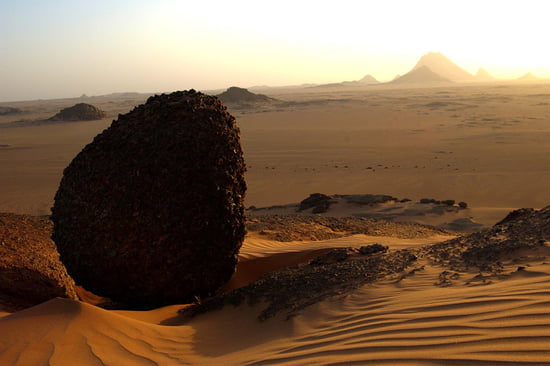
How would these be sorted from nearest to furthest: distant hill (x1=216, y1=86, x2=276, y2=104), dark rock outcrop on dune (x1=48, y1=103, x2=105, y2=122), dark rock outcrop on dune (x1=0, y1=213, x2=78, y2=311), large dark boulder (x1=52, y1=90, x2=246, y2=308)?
large dark boulder (x1=52, y1=90, x2=246, y2=308) → dark rock outcrop on dune (x1=0, y1=213, x2=78, y2=311) → dark rock outcrop on dune (x1=48, y1=103, x2=105, y2=122) → distant hill (x1=216, y1=86, x2=276, y2=104)

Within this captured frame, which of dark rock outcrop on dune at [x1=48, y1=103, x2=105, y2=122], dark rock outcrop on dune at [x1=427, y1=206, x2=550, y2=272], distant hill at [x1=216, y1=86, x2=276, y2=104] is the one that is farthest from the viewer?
distant hill at [x1=216, y1=86, x2=276, y2=104]

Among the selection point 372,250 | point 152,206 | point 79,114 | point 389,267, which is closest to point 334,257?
point 372,250

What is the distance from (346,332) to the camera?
3221mm

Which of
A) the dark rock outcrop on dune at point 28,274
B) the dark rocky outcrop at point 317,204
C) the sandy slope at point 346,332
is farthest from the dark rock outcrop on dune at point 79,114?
the sandy slope at point 346,332

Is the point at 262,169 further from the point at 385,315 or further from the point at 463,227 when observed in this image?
the point at 385,315

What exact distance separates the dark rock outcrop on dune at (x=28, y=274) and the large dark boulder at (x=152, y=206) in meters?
0.49

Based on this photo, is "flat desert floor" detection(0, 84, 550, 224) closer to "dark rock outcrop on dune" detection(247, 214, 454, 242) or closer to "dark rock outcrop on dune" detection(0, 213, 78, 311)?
"dark rock outcrop on dune" detection(247, 214, 454, 242)

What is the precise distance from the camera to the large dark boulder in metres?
4.51

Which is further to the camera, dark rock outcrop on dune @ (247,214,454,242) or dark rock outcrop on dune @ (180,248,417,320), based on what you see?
dark rock outcrop on dune @ (247,214,454,242)

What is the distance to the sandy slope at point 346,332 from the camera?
2684mm

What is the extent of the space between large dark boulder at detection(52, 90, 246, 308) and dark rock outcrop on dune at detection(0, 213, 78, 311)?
489 mm

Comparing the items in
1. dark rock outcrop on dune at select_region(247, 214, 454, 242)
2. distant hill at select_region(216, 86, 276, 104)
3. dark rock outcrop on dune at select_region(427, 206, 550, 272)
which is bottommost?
dark rock outcrop on dune at select_region(247, 214, 454, 242)

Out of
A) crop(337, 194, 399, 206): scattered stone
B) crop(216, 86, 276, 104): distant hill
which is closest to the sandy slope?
crop(337, 194, 399, 206): scattered stone

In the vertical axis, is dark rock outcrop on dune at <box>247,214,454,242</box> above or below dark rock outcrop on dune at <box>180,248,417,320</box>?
below
